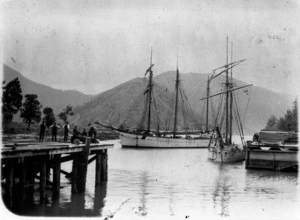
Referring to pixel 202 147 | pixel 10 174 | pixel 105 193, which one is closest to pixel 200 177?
pixel 105 193

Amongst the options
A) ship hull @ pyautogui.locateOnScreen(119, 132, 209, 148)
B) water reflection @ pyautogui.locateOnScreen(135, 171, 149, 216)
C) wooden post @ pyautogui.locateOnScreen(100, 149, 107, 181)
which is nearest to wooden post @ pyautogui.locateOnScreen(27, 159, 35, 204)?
water reflection @ pyautogui.locateOnScreen(135, 171, 149, 216)

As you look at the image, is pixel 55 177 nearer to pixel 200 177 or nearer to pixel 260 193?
pixel 260 193

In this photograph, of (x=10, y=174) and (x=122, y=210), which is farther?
(x=122, y=210)

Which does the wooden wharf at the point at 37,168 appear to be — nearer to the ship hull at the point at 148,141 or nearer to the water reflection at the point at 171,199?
the water reflection at the point at 171,199

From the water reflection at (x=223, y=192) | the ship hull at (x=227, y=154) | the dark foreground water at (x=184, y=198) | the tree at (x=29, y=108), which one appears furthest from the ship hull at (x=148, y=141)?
the dark foreground water at (x=184, y=198)

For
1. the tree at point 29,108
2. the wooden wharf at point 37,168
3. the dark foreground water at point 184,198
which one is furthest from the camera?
the tree at point 29,108

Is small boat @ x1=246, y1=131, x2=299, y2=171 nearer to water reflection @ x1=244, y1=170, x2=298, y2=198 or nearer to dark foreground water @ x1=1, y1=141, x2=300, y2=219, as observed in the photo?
water reflection @ x1=244, y1=170, x2=298, y2=198

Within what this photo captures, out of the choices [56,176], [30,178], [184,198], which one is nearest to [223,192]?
[184,198]
